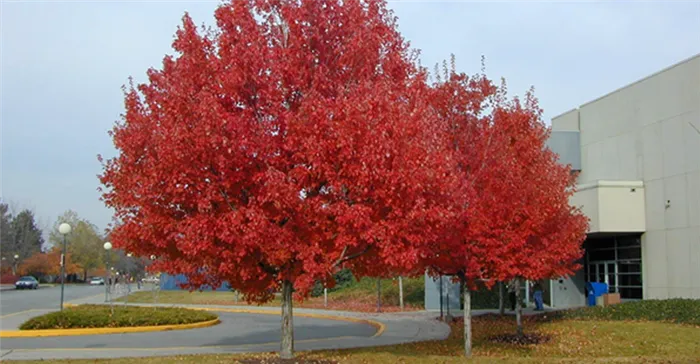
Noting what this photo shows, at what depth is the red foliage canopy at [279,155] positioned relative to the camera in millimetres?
10672

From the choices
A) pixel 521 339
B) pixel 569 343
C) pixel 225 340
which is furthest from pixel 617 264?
pixel 225 340

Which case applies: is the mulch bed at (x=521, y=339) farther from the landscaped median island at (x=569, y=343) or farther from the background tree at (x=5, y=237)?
the background tree at (x=5, y=237)

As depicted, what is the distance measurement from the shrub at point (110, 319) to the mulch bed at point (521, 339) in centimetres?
1098

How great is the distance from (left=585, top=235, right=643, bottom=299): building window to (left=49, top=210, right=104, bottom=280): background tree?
7981 centimetres

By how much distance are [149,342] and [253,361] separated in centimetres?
689

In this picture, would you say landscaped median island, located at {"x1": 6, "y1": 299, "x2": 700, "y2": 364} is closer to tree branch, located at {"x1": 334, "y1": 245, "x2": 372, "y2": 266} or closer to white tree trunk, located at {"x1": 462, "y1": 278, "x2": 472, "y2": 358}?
white tree trunk, located at {"x1": 462, "y1": 278, "x2": 472, "y2": 358}

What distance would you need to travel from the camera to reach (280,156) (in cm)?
1130

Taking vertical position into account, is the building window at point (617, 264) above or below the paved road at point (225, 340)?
above

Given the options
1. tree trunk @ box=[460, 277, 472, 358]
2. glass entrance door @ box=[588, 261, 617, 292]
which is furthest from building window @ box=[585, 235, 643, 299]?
tree trunk @ box=[460, 277, 472, 358]

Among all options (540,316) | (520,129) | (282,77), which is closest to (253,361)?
(282,77)

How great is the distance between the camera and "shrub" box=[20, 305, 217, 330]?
21.3m

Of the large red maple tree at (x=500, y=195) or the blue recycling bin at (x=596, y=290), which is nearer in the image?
the large red maple tree at (x=500, y=195)

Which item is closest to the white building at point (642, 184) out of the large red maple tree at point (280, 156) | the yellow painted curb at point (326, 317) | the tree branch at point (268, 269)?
the yellow painted curb at point (326, 317)

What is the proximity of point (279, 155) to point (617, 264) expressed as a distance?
22412 millimetres
